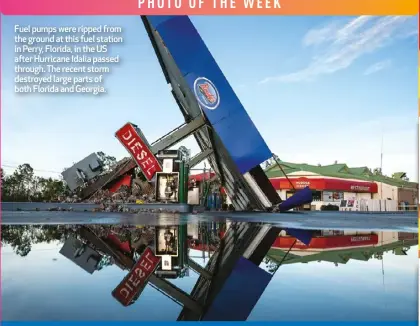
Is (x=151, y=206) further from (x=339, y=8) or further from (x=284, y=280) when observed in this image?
(x=284, y=280)

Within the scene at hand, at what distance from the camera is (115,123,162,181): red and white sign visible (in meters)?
15.0

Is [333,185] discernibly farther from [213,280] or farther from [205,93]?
[213,280]

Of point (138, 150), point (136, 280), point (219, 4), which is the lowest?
point (136, 280)

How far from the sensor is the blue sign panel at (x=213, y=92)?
1155cm

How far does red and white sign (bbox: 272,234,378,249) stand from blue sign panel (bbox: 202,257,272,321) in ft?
5.12

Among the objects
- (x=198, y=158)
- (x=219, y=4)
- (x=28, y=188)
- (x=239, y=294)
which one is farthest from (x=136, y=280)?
(x=28, y=188)

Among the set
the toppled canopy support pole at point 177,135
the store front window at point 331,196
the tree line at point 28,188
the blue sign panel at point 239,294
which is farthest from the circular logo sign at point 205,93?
the store front window at point 331,196

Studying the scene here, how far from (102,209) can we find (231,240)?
10.4 m

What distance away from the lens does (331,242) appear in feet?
16.5

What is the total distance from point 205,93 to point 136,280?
365 inches

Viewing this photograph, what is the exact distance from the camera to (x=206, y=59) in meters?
11.7

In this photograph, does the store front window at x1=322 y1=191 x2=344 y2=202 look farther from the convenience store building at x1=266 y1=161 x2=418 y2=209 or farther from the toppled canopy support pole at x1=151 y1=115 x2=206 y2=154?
the toppled canopy support pole at x1=151 y1=115 x2=206 y2=154

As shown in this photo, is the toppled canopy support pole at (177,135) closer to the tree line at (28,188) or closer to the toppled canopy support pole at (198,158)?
the toppled canopy support pole at (198,158)

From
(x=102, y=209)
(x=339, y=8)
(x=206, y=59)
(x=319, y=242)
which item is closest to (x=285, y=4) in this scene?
(x=339, y=8)
